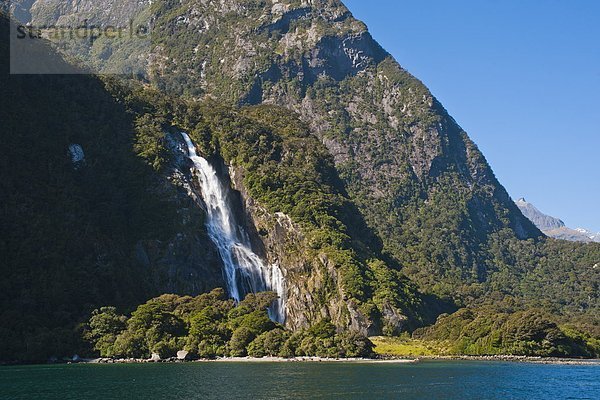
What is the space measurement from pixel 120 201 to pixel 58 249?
31360 millimetres

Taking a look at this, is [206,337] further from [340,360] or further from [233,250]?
[233,250]

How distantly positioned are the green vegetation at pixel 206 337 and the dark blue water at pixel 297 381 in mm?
12391

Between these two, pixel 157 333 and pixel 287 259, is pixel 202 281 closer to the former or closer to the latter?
pixel 287 259

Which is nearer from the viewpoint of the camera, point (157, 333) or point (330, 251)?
point (157, 333)

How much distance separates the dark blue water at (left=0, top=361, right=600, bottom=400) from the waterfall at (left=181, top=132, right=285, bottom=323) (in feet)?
179

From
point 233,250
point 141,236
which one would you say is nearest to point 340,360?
point 233,250

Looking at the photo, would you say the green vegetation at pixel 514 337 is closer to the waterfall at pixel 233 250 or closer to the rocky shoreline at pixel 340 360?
the rocky shoreline at pixel 340 360

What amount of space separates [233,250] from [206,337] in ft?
153

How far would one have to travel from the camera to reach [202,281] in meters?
158

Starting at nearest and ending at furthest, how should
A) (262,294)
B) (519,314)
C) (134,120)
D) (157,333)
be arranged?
1. (157,333)
2. (519,314)
3. (262,294)
4. (134,120)

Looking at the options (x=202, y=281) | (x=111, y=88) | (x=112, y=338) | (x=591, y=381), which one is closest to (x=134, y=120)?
(x=111, y=88)

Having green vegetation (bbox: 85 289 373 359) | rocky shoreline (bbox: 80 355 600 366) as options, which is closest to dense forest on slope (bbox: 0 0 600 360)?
green vegetation (bbox: 85 289 373 359)

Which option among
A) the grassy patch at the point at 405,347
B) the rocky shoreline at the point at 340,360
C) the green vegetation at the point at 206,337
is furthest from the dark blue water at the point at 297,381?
the grassy patch at the point at 405,347

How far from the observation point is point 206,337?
→ 4914 inches
